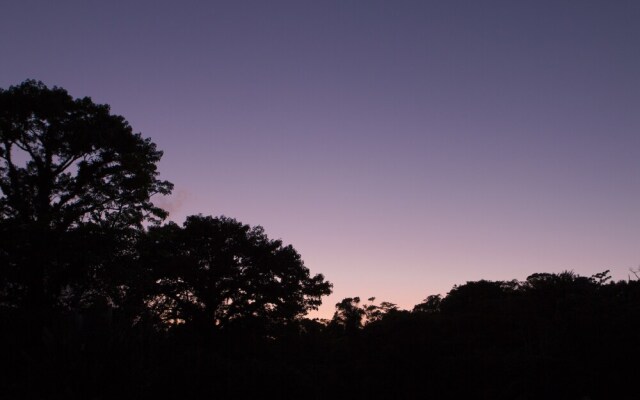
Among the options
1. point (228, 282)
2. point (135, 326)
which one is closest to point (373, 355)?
point (228, 282)

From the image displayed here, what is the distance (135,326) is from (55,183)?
10307 millimetres

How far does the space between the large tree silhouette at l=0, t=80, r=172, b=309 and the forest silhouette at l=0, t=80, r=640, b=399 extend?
57mm

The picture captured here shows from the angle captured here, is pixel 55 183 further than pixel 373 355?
No

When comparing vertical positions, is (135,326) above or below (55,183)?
below

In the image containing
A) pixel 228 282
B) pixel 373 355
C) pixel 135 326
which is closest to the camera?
pixel 135 326

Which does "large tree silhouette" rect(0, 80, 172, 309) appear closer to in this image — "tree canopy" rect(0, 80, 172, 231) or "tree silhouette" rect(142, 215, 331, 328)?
"tree canopy" rect(0, 80, 172, 231)

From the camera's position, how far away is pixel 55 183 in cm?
2627

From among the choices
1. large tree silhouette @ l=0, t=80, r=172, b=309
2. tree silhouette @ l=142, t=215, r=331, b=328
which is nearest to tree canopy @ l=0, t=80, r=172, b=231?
large tree silhouette @ l=0, t=80, r=172, b=309

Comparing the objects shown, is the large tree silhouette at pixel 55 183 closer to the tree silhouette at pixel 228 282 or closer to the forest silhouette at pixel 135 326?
the forest silhouette at pixel 135 326

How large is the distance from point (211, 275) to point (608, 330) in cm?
2760

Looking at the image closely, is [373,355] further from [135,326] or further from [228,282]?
[135,326]

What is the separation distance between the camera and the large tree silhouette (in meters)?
23.7

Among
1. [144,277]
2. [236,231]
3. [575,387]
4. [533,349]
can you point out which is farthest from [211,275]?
[575,387]

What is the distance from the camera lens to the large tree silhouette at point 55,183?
23672 mm
